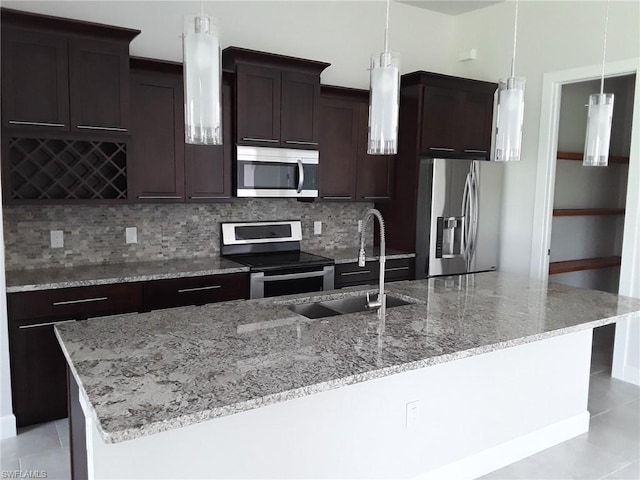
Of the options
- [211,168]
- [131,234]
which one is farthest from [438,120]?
[131,234]

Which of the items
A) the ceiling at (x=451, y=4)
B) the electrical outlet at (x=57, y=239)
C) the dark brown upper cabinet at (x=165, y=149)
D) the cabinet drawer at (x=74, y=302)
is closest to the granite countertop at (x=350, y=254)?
the dark brown upper cabinet at (x=165, y=149)

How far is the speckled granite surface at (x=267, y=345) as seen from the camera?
4.75 feet

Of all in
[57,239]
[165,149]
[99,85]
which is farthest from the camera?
[165,149]

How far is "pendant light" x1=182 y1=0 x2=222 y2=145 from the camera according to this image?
172 centimetres

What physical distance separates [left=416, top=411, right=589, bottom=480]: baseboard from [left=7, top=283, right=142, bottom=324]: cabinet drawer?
209 centimetres

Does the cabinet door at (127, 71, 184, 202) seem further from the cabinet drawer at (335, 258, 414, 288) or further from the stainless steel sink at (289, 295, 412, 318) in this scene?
the stainless steel sink at (289, 295, 412, 318)

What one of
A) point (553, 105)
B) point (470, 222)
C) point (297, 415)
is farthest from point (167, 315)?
point (553, 105)

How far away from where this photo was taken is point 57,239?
3572 millimetres

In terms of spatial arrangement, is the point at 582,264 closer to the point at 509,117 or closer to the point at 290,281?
the point at 290,281

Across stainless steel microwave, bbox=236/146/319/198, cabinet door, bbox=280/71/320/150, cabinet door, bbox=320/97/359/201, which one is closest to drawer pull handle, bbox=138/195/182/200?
stainless steel microwave, bbox=236/146/319/198

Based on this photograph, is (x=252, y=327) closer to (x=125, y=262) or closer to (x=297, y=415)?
(x=297, y=415)

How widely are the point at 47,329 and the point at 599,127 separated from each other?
3.36 metres

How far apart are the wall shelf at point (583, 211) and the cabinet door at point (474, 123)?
0.91 m

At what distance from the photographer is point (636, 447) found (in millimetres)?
3092
